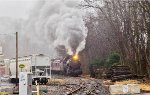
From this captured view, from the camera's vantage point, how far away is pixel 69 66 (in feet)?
174

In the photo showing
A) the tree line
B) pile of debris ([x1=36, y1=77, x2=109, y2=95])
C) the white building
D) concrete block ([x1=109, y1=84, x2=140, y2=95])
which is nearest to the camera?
concrete block ([x1=109, y1=84, x2=140, y2=95])

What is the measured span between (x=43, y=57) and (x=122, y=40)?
1031cm

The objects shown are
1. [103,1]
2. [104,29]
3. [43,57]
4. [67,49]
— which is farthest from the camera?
[104,29]

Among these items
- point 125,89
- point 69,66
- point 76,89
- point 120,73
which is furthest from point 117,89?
point 69,66

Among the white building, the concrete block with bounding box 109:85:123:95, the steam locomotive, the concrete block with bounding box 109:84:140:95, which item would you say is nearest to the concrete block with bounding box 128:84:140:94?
the concrete block with bounding box 109:84:140:95

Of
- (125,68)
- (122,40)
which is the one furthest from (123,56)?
(125,68)

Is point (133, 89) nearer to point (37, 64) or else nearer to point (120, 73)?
point (120, 73)

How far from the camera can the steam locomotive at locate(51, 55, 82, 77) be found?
170 feet

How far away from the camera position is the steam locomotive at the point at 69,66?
170 feet

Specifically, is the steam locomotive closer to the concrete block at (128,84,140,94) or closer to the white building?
the white building

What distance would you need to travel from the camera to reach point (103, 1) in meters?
48.8

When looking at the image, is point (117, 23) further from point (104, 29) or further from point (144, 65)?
point (104, 29)

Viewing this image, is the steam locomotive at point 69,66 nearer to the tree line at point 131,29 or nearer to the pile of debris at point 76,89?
the tree line at point 131,29

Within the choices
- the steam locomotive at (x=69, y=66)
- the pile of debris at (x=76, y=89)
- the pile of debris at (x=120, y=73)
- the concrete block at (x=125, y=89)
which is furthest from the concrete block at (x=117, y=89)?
the steam locomotive at (x=69, y=66)
